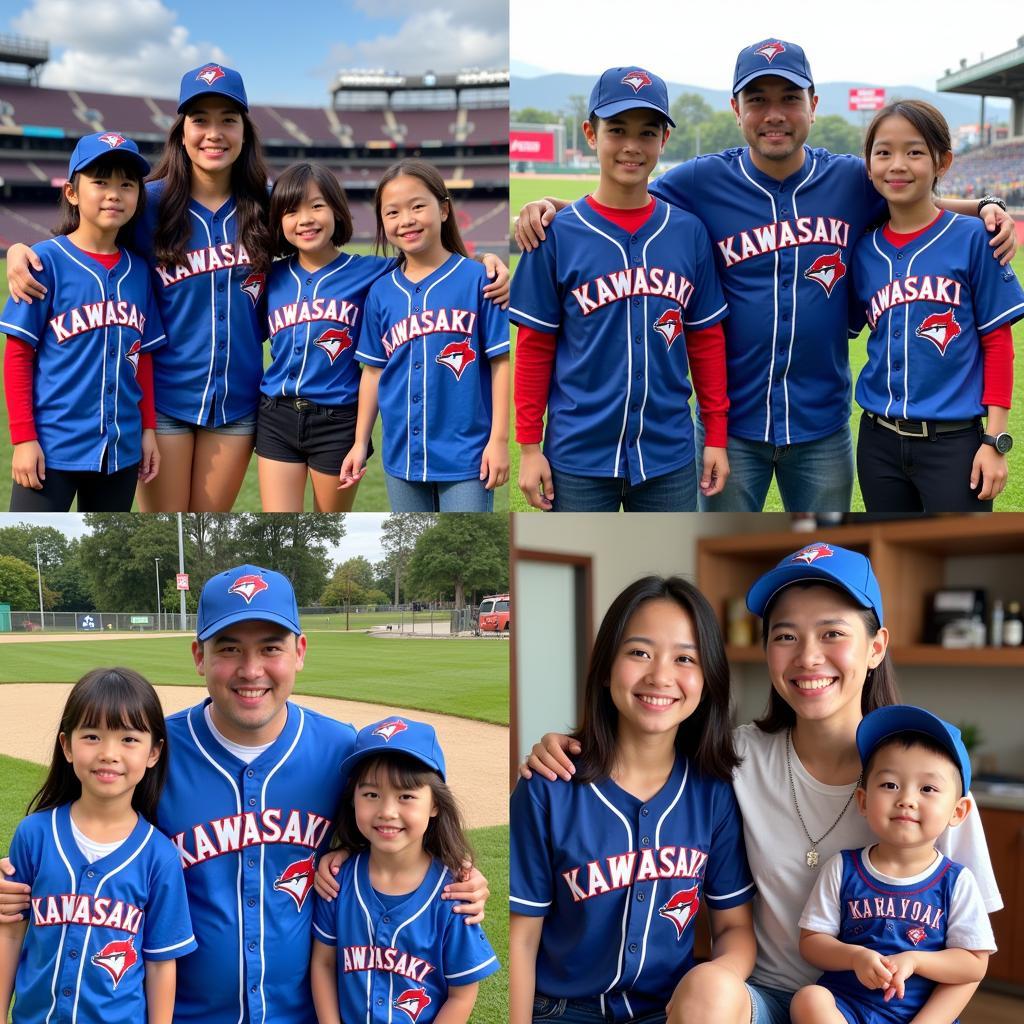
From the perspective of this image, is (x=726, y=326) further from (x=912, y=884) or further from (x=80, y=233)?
(x=80, y=233)

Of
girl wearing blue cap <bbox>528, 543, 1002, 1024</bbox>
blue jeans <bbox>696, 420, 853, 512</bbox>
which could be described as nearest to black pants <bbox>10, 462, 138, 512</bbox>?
blue jeans <bbox>696, 420, 853, 512</bbox>

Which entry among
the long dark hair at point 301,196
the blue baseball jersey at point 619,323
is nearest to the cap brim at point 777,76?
the blue baseball jersey at point 619,323

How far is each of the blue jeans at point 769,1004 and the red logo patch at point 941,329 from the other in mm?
1428

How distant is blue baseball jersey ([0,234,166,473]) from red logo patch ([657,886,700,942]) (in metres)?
1.68

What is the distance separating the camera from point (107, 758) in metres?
1.99

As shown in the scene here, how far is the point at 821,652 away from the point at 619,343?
0.86m

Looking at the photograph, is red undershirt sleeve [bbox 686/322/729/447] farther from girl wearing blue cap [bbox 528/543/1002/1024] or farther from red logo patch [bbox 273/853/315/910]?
red logo patch [bbox 273/853/315/910]

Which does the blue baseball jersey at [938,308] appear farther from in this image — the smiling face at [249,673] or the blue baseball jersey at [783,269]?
the smiling face at [249,673]

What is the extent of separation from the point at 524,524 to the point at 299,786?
2.03 meters

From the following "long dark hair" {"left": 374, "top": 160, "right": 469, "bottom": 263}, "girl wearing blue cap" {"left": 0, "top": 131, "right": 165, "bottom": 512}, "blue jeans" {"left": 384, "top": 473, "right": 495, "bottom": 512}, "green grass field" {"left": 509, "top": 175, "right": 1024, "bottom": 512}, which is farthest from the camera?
"green grass field" {"left": 509, "top": 175, "right": 1024, "bottom": 512}

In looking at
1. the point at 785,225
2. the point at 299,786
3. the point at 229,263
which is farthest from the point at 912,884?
the point at 229,263

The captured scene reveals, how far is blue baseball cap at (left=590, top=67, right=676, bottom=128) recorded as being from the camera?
2186 mm

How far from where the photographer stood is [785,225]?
2344 millimetres

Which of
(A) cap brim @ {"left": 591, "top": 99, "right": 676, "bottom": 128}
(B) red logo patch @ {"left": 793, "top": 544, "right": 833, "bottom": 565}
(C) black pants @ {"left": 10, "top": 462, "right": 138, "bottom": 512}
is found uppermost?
(A) cap brim @ {"left": 591, "top": 99, "right": 676, "bottom": 128}
